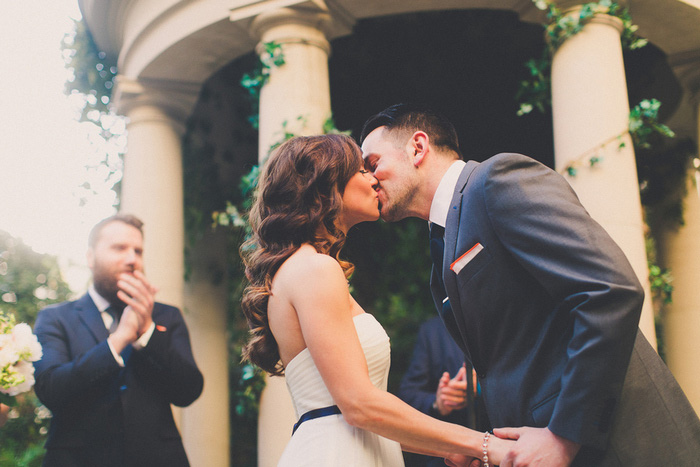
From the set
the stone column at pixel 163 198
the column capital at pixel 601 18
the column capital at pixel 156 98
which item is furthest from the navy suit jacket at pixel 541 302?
the column capital at pixel 156 98

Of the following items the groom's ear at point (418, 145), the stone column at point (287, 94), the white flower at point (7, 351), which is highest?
the stone column at point (287, 94)

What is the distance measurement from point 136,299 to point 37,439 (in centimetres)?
371

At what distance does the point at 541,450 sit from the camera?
7.41 feet

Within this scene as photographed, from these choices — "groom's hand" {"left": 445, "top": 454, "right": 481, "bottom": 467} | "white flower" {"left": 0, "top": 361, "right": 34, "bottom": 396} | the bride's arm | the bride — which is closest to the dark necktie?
"white flower" {"left": 0, "top": 361, "right": 34, "bottom": 396}

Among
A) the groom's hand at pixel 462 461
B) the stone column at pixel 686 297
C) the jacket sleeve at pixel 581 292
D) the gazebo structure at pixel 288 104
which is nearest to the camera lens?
the jacket sleeve at pixel 581 292

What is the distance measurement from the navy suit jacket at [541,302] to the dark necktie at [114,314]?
285cm

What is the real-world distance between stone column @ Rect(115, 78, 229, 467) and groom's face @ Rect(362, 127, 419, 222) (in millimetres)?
3779

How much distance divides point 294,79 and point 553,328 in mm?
3896

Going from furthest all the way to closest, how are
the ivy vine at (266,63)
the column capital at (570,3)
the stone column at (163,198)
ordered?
the stone column at (163,198) < the ivy vine at (266,63) < the column capital at (570,3)

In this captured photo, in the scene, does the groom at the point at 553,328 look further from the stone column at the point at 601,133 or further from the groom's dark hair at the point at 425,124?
the stone column at the point at 601,133

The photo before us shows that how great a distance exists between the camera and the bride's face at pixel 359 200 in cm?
317

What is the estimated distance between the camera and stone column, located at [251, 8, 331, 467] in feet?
17.4

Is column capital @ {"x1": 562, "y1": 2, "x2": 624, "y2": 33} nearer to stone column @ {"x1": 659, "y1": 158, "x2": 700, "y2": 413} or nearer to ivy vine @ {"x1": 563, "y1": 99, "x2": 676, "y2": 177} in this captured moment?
ivy vine @ {"x1": 563, "y1": 99, "x2": 676, "y2": 177}

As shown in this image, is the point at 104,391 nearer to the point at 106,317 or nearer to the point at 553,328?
the point at 106,317
